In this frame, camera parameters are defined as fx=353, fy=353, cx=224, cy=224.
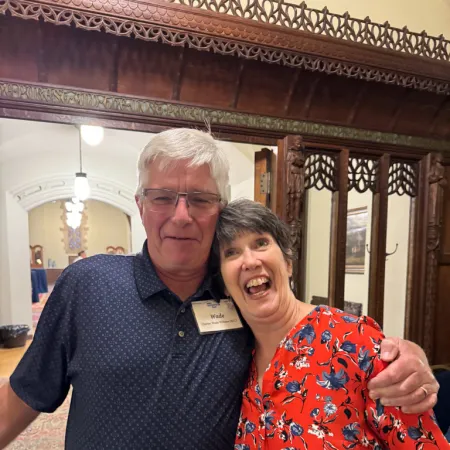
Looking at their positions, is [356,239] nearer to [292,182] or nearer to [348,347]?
[292,182]

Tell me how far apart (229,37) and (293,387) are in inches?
55.5

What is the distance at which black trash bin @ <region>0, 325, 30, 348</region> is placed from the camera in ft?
15.5

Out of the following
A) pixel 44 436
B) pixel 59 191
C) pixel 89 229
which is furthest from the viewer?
pixel 89 229

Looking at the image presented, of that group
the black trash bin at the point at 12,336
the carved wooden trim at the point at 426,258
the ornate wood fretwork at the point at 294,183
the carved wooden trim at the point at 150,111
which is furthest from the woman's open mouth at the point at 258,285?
the black trash bin at the point at 12,336

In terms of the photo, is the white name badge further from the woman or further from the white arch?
the white arch

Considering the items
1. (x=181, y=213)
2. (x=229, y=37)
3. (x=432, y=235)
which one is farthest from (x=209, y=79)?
(x=432, y=235)

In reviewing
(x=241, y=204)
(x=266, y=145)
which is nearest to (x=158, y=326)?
(x=241, y=204)

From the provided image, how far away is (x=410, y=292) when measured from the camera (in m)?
2.15

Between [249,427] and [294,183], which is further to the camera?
[294,183]

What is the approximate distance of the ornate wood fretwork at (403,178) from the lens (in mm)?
2100

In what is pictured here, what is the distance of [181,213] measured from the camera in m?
0.94

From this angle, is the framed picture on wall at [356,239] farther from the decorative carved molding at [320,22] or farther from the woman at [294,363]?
the woman at [294,363]

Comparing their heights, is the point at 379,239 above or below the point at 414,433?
above

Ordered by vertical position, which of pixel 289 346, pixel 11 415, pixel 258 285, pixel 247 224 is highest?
pixel 247 224
